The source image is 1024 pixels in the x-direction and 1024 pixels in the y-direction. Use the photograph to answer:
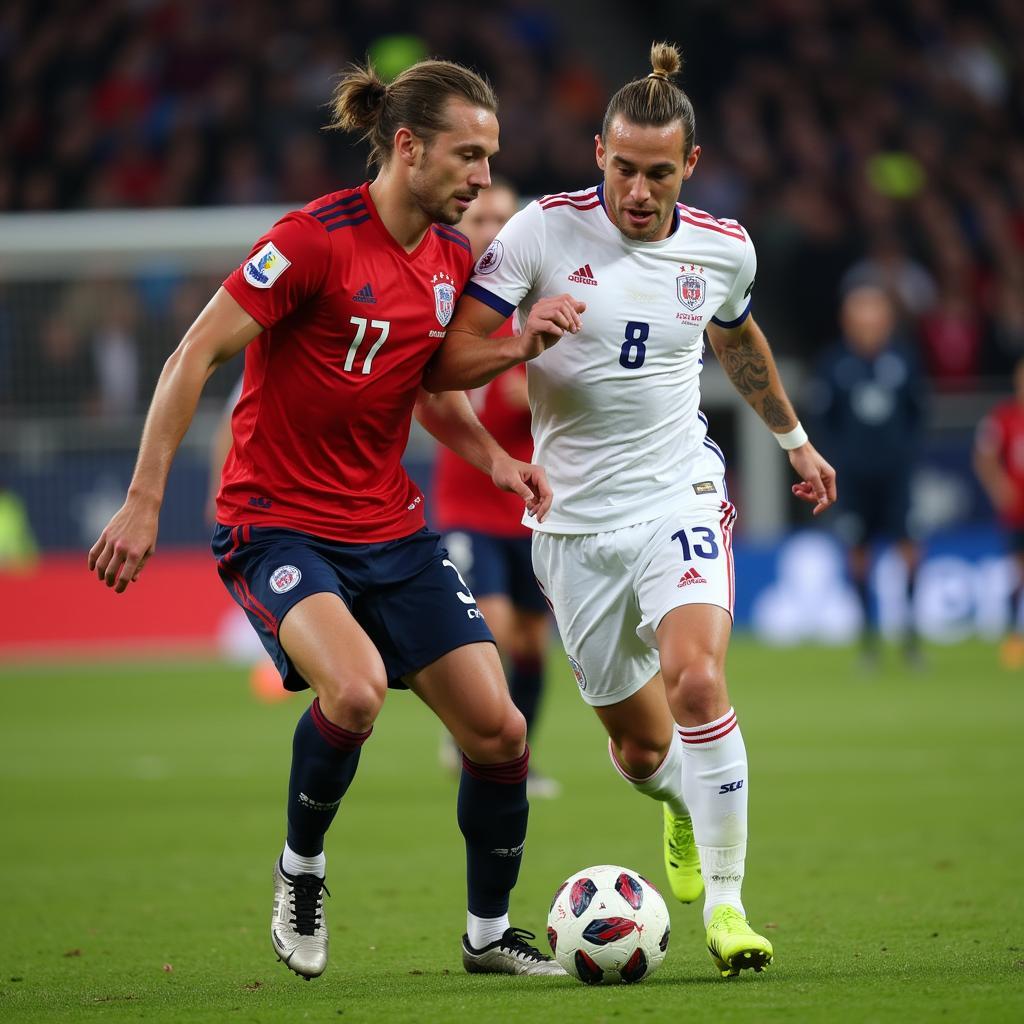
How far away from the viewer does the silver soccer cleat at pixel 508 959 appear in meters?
5.23

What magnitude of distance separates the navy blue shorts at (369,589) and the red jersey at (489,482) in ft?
11.2

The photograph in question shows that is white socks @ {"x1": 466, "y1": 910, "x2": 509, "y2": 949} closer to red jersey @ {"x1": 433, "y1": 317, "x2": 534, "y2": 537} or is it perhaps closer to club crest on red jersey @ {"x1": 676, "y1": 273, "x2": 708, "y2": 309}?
club crest on red jersey @ {"x1": 676, "y1": 273, "x2": 708, "y2": 309}

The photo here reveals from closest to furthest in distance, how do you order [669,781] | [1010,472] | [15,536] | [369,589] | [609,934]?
[609,934] → [369,589] → [669,781] → [1010,472] → [15,536]

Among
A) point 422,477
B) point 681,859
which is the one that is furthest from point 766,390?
point 422,477

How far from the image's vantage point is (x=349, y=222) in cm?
523

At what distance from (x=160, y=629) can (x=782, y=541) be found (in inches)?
235

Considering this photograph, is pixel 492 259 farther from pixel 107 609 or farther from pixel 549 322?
pixel 107 609

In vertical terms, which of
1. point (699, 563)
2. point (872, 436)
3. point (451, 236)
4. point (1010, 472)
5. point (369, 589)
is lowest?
point (1010, 472)

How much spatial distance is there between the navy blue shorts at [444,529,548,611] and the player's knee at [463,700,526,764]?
3536 mm

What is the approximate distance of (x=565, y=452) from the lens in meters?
5.68

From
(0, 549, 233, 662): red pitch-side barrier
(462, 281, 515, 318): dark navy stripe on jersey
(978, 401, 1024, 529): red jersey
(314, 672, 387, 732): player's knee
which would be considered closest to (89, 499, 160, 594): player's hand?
(314, 672, 387, 732): player's knee

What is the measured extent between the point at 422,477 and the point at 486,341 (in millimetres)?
12373

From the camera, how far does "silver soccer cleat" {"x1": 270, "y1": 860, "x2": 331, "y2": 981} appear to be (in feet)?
16.5

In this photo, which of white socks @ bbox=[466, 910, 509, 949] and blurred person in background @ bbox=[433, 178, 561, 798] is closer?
white socks @ bbox=[466, 910, 509, 949]
